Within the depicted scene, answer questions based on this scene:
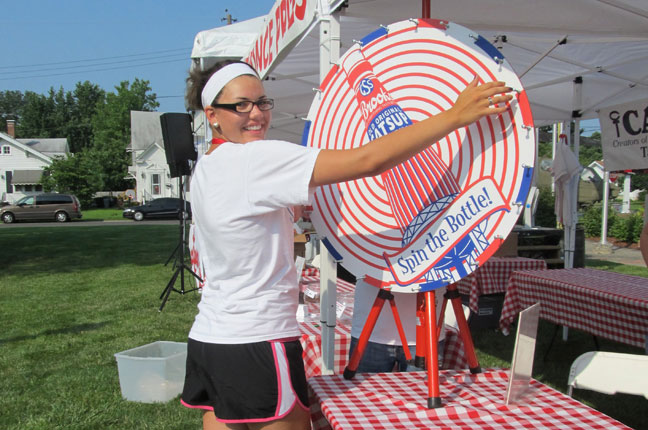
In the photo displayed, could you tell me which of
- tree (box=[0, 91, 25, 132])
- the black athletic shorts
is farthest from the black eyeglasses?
tree (box=[0, 91, 25, 132])

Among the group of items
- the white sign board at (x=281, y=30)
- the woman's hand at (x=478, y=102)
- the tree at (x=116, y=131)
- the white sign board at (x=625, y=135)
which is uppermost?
the tree at (x=116, y=131)

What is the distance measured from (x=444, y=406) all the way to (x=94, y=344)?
4.64 metres

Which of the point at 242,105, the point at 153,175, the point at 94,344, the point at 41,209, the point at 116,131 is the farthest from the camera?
the point at 116,131

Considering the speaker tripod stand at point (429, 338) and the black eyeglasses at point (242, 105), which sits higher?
the black eyeglasses at point (242, 105)

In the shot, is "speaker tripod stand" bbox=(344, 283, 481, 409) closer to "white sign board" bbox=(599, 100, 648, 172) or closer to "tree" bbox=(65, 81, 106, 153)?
"white sign board" bbox=(599, 100, 648, 172)

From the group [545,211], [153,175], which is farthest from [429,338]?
[153,175]

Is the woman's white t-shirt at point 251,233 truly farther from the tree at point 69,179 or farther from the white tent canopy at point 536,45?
the tree at point 69,179

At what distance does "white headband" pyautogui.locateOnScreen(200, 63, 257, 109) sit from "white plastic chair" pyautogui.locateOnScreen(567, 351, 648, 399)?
157 cm

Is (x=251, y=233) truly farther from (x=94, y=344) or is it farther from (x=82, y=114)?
(x=82, y=114)

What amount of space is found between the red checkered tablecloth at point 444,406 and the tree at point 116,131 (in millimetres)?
46600

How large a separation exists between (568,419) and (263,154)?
1.03m

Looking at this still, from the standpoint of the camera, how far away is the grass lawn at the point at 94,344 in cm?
356

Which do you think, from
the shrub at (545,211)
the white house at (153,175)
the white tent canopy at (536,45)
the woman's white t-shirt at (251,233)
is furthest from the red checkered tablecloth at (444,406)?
the white house at (153,175)

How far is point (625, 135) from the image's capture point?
15.7ft
